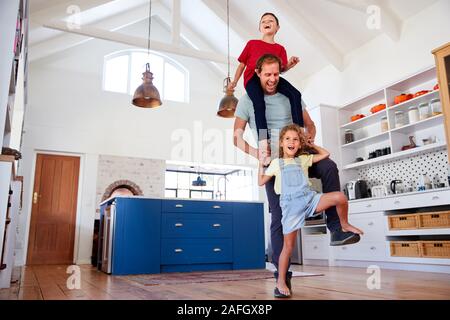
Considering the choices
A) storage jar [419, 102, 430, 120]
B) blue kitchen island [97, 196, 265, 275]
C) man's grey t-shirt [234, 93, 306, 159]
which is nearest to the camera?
man's grey t-shirt [234, 93, 306, 159]

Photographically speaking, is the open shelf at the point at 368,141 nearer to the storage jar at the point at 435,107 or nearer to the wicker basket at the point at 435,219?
the storage jar at the point at 435,107

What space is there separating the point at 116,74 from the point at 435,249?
651 cm

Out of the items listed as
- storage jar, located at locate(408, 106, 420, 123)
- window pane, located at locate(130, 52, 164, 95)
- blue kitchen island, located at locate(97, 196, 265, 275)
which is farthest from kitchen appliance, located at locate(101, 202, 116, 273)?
window pane, located at locate(130, 52, 164, 95)

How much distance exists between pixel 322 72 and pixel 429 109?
2773 millimetres

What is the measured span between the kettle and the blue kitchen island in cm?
174

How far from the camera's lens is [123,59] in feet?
26.1

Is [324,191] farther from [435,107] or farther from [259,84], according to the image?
[435,107]

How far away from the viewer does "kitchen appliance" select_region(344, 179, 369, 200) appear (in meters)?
5.20

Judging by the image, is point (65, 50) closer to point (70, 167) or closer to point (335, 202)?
point (70, 167)

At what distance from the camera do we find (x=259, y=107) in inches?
64.8

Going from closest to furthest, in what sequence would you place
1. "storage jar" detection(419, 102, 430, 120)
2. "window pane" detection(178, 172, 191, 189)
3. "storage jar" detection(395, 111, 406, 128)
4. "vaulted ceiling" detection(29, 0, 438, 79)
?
"storage jar" detection(419, 102, 430, 120)
"storage jar" detection(395, 111, 406, 128)
"vaulted ceiling" detection(29, 0, 438, 79)
"window pane" detection(178, 172, 191, 189)

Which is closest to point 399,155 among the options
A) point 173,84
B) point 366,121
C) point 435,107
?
point 435,107

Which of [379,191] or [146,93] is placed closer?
[146,93]

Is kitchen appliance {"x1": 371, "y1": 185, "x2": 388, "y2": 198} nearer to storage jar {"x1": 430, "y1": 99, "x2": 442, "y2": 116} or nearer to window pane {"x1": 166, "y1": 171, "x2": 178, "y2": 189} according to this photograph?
storage jar {"x1": 430, "y1": 99, "x2": 442, "y2": 116}
